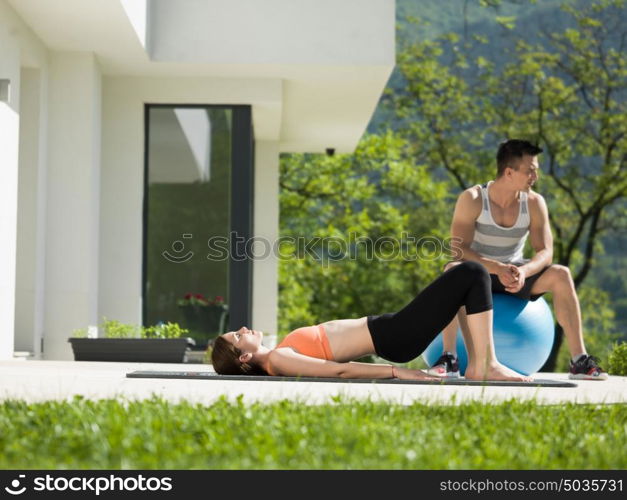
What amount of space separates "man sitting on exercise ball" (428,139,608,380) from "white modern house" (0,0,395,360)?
3.97 meters

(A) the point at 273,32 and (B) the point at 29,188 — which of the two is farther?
(A) the point at 273,32

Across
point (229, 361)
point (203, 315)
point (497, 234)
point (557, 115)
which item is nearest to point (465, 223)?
point (497, 234)

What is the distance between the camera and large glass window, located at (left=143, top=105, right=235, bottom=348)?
448 inches

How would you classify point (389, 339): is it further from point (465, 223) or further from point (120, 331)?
point (120, 331)

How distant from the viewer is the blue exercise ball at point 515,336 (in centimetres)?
664

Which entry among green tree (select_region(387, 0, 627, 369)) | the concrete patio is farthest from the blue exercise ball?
green tree (select_region(387, 0, 627, 369))

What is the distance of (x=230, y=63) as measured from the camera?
35.0 feet

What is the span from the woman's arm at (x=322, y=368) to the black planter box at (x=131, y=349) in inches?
166

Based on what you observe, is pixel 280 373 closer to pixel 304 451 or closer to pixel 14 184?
pixel 304 451

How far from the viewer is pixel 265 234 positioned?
15.1 m

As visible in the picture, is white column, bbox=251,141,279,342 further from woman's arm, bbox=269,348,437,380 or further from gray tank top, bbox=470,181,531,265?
woman's arm, bbox=269,348,437,380

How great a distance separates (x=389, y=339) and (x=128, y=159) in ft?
20.6

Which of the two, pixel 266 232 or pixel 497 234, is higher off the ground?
pixel 266 232
